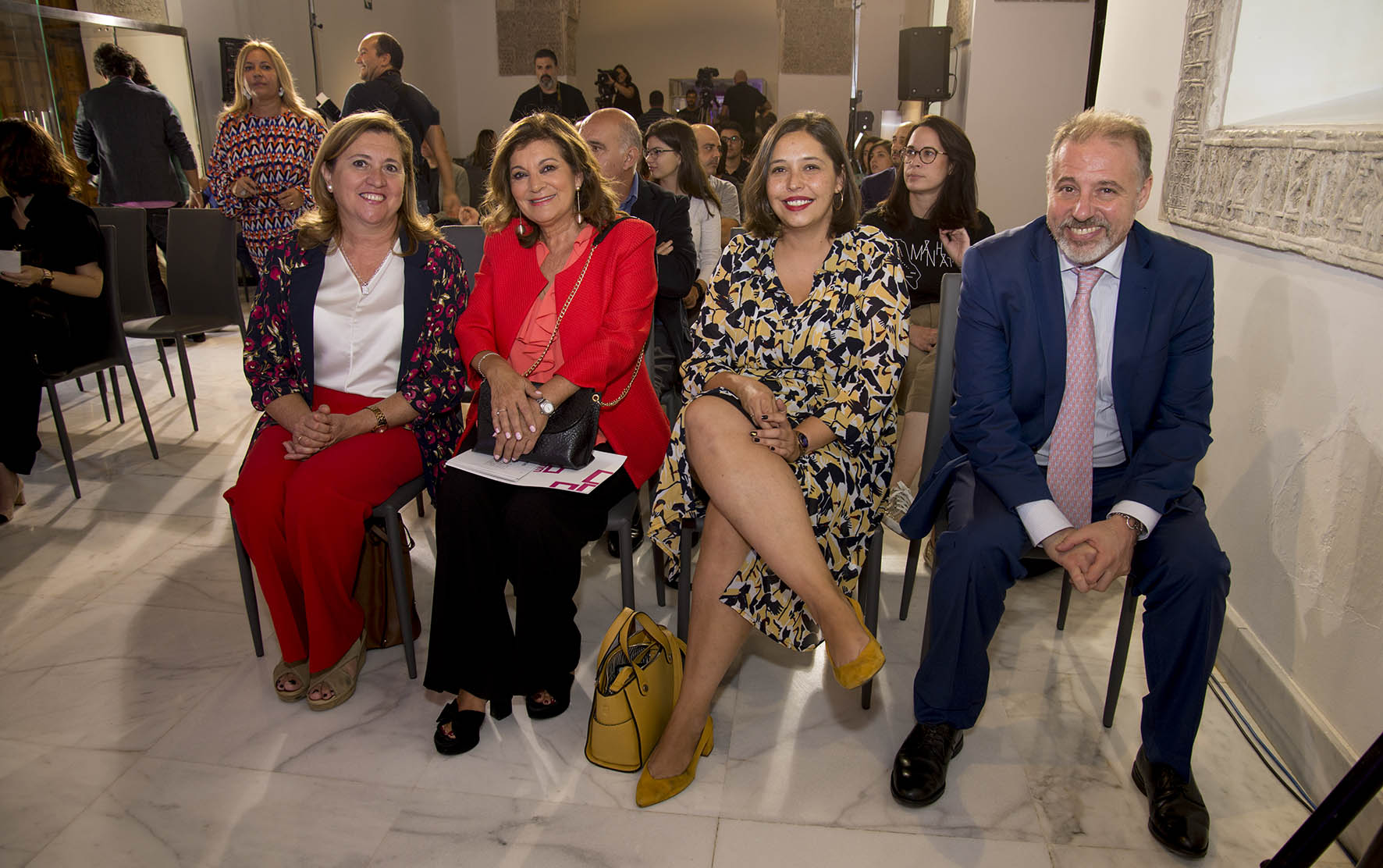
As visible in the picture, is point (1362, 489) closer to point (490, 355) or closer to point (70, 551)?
point (490, 355)

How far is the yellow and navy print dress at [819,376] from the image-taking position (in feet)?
6.54

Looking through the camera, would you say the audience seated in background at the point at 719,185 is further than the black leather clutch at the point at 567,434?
Yes

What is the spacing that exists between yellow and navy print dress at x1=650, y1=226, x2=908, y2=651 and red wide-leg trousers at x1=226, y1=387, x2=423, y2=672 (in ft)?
2.32

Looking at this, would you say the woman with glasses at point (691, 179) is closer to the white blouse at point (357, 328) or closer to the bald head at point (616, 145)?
the bald head at point (616, 145)

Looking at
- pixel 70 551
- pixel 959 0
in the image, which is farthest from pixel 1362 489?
pixel 959 0

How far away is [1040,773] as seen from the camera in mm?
1944

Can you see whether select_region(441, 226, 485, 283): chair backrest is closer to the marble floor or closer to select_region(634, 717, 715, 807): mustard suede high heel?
the marble floor

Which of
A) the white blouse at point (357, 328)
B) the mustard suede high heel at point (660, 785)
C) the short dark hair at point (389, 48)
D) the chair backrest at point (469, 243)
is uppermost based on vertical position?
the short dark hair at point (389, 48)

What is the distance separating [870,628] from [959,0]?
21.2 feet

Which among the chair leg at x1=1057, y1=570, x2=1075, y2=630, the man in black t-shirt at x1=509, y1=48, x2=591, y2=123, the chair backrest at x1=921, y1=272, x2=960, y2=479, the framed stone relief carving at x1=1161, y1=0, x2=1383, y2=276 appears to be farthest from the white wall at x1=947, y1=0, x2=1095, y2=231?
the chair backrest at x1=921, y1=272, x2=960, y2=479

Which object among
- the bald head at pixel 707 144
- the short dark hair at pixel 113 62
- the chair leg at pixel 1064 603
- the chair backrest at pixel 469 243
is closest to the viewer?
the chair leg at pixel 1064 603

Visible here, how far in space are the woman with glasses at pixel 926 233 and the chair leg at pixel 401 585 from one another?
1569 millimetres

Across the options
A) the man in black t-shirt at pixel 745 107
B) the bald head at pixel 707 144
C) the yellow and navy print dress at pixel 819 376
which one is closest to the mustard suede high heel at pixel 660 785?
the yellow and navy print dress at pixel 819 376

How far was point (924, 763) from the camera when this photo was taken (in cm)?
188
